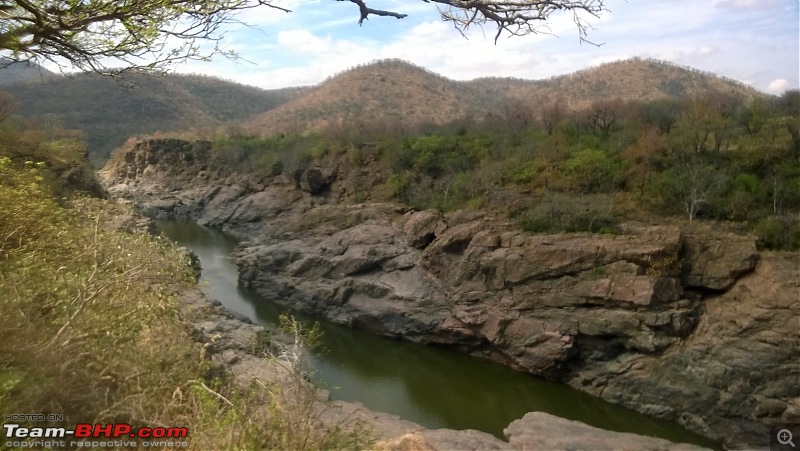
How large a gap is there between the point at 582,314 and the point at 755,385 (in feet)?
12.0

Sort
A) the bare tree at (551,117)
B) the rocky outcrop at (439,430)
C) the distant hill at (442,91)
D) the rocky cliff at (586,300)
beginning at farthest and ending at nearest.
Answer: the distant hill at (442,91), the bare tree at (551,117), the rocky cliff at (586,300), the rocky outcrop at (439,430)

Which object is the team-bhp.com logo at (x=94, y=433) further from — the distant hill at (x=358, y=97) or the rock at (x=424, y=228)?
the distant hill at (x=358, y=97)

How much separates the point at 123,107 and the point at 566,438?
6002 centimetres

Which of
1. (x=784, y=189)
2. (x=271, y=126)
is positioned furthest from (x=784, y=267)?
(x=271, y=126)

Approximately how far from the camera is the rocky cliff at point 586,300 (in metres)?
10.7

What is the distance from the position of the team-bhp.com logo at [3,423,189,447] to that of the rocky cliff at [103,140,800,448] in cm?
1032

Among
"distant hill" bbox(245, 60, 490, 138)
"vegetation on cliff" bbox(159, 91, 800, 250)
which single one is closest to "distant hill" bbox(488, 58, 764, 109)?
"distant hill" bbox(245, 60, 490, 138)

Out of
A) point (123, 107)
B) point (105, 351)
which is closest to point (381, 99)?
point (123, 107)

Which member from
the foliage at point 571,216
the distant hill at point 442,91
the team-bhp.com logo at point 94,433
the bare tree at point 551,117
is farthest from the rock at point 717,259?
the distant hill at point 442,91

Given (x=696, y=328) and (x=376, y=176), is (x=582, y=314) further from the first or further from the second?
(x=376, y=176)

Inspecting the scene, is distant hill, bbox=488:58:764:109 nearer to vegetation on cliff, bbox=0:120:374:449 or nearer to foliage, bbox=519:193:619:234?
foliage, bbox=519:193:619:234

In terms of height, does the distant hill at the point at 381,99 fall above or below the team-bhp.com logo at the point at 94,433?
above

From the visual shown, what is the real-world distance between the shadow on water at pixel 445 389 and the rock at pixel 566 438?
2.28 m

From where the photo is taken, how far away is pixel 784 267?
1149 cm
